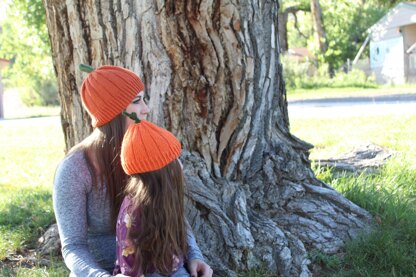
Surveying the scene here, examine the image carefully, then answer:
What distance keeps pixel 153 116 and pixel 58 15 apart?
2.59 ft

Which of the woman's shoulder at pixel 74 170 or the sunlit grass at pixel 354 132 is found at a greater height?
the woman's shoulder at pixel 74 170

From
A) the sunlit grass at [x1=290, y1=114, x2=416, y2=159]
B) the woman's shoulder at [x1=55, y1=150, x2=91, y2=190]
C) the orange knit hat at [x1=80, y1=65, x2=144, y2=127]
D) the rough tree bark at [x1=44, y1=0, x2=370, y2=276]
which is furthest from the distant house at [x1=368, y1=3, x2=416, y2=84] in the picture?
the woman's shoulder at [x1=55, y1=150, x2=91, y2=190]

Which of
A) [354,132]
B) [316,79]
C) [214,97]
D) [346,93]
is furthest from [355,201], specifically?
[316,79]

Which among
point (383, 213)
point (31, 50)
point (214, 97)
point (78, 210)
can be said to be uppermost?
point (31, 50)

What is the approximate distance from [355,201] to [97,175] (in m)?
2.27

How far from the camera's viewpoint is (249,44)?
353 centimetres

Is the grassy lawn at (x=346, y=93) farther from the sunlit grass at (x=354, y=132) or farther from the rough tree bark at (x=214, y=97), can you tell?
the rough tree bark at (x=214, y=97)

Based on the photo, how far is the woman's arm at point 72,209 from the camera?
2.52m

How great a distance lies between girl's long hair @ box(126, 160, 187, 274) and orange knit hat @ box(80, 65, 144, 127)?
12.3 inches

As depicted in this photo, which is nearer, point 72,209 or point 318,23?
point 72,209

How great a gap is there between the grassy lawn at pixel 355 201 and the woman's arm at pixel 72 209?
1.06m

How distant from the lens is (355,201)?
430 cm

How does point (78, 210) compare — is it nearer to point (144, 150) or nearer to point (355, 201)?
point (144, 150)

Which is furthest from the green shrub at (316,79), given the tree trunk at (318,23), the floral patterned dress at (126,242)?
the floral patterned dress at (126,242)
